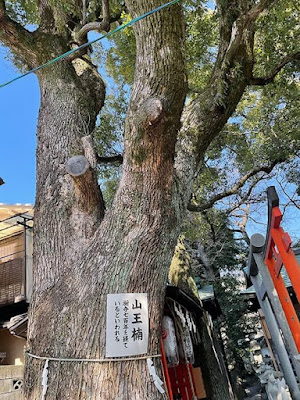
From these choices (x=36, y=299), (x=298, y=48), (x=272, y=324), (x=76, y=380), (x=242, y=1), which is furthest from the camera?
(x=298, y=48)

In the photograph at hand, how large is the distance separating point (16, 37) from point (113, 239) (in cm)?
331

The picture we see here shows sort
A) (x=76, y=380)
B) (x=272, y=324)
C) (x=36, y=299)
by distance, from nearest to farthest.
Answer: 1. (x=76, y=380)
2. (x=36, y=299)
3. (x=272, y=324)

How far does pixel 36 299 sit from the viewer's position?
297cm

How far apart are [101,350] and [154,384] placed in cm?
47

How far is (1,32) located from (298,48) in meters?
5.19

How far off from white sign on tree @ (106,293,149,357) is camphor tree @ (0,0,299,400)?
54 mm

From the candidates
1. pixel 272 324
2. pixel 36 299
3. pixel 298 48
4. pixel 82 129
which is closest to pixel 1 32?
pixel 82 129

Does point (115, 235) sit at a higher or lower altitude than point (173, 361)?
higher

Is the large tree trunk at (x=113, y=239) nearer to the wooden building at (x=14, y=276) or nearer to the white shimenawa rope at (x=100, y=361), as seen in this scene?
the white shimenawa rope at (x=100, y=361)

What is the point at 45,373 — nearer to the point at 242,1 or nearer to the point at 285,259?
the point at 285,259

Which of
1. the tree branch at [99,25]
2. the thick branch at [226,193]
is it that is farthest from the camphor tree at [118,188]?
the thick branch at [226,193]

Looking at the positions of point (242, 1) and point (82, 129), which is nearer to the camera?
point (82, 129)

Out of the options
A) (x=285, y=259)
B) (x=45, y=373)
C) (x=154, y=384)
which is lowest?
(x=154, y=384)

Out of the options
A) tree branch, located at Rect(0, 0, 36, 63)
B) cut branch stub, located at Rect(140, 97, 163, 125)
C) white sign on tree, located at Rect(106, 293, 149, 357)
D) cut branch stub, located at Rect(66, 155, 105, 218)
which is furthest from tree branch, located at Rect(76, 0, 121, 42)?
white sign on tree, located at Rect(106, 293, 149, 357)
